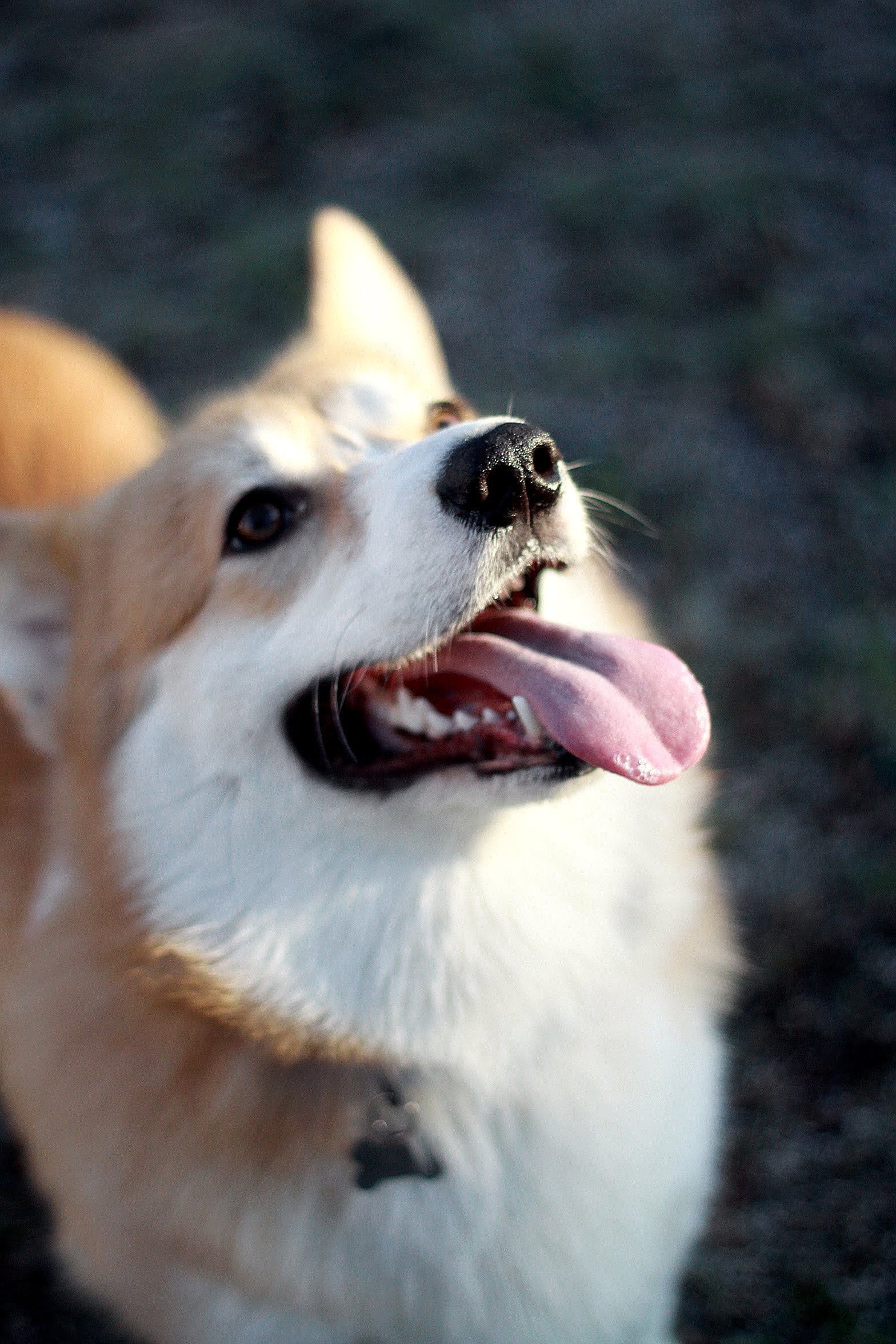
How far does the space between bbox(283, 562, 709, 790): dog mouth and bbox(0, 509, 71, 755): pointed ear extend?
1.88 ft

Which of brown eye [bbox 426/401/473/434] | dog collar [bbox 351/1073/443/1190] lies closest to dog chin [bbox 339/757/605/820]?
dog collar [bbox 351/1073/443/1190]

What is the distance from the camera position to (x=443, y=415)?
191 centimetres

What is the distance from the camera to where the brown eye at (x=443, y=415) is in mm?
1867

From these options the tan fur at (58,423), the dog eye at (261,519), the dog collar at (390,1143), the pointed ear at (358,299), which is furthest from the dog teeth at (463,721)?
the tan fur at (58,423)

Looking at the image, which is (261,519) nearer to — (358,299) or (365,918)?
(365,918)

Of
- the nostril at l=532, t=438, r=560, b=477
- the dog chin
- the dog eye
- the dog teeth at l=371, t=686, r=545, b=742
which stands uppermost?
the nostril at l=532, t=438, r=560, b=477

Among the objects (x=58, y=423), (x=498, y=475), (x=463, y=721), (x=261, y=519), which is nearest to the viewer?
(x=498, y=475)

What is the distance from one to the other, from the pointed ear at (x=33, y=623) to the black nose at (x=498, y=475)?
2.66 ft

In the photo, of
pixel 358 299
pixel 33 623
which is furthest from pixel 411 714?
pixel 358 299

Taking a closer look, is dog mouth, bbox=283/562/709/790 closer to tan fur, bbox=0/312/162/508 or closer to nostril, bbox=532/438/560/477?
nostril, bbox=532/438/560/477

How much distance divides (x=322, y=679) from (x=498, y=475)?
0.40 meters

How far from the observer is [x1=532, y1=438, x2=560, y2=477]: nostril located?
1.40 metres

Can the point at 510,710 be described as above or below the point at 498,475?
below

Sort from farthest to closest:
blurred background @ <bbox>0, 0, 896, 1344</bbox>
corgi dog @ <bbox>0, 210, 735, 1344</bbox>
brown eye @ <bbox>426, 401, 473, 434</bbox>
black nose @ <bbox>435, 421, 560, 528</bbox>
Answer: blurred background @ <bbox>0, 0, 896, 1344</bbox>, brown eye @ <bbox>426, 401, 473, 434</bbox>, corgi dog @ <bbox>0, 210, 735, 1344</bbox>, black nose @ <bbox>435, 421, 560, 528</bbox>
